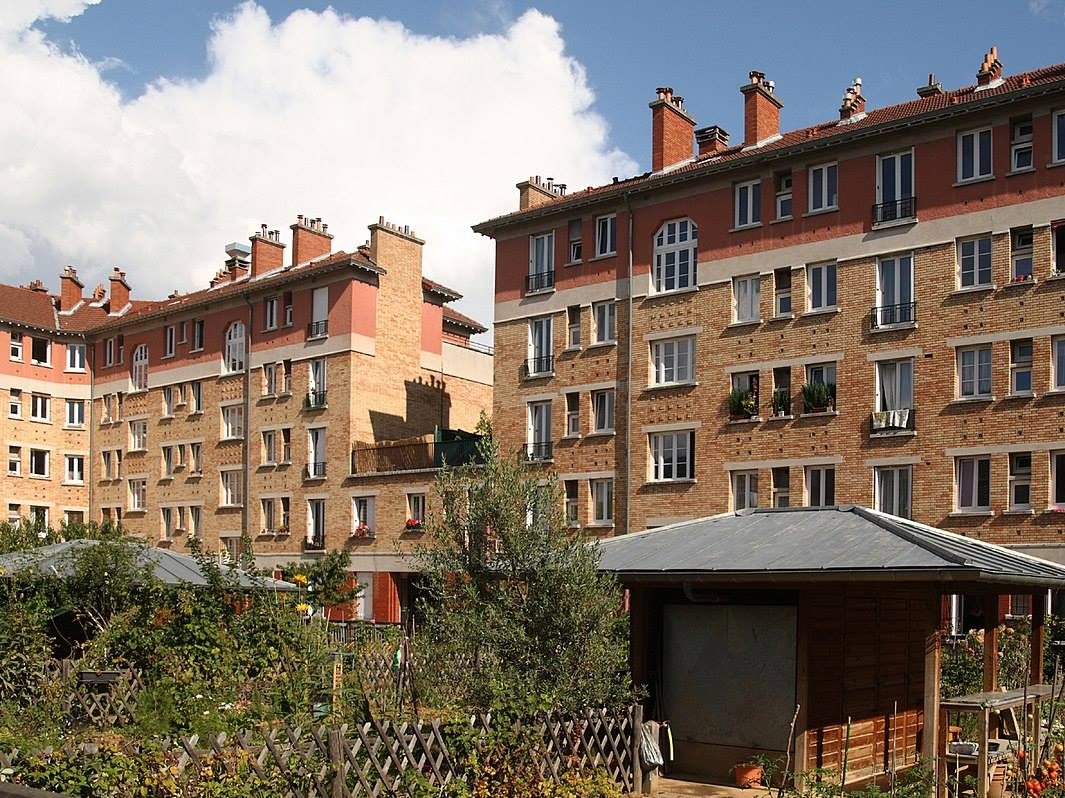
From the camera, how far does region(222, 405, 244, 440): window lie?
55969 millimetres

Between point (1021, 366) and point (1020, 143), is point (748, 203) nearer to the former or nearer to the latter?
point (1020, 143)

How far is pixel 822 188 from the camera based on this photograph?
38.4m

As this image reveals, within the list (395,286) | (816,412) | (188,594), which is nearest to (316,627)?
(188,594)

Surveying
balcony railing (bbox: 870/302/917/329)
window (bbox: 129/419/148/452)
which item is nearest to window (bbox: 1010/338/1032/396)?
balcony railing (bbox: 870/302/917/329)

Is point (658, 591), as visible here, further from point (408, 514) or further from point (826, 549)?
point (408, 514)

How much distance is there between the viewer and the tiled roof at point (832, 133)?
35219mm

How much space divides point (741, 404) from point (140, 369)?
114ft

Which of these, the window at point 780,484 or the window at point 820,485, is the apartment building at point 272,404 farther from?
the window at point 820,485

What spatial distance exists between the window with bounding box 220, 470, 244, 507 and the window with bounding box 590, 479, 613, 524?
63.2ft

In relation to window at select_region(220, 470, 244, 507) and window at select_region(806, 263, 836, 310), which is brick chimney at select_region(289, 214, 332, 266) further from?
window at select_region(806, 263, 836, 310)

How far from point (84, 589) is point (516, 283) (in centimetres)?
2591

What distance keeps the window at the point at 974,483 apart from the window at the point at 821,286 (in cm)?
622

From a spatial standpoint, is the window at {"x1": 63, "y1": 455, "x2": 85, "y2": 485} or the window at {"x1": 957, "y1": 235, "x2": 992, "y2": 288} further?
the window at {"x1": 63, "y1": 455, "x2": 85, "y2": 485}

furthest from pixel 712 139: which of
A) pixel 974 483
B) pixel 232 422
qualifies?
pixel 232 422
